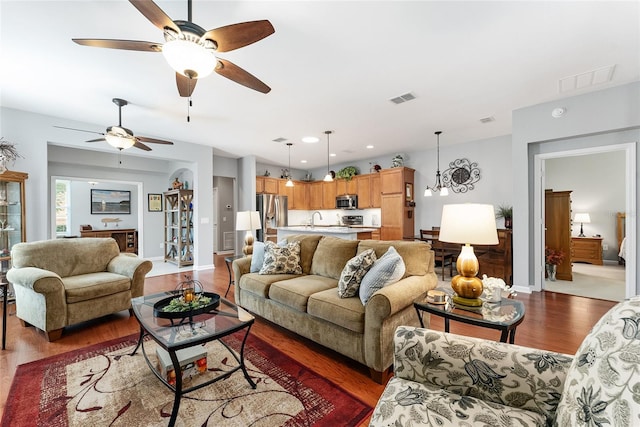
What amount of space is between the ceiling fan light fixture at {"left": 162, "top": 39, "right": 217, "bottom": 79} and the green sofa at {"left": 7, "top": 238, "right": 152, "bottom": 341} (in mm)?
2360

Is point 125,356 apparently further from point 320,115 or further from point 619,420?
point 320,115

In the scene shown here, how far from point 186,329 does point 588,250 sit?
8.05 metres

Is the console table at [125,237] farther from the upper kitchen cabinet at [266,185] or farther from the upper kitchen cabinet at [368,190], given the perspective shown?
the upper kitchen cabinet at [368,190]

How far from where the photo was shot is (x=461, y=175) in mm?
5777

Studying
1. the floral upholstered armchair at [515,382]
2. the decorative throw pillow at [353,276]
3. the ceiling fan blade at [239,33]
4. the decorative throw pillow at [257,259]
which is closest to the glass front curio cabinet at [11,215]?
the decorative throw pillow at [257,259]

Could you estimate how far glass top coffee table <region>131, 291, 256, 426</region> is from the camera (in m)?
1.56

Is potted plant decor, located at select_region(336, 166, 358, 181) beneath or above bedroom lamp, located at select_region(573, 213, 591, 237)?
above

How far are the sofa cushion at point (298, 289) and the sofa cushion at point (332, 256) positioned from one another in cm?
12

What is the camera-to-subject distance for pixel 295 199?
26.6 feet

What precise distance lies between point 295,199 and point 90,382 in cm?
643

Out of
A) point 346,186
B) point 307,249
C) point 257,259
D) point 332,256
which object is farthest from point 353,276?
point 346,186

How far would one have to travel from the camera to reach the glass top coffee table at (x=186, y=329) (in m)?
1.56

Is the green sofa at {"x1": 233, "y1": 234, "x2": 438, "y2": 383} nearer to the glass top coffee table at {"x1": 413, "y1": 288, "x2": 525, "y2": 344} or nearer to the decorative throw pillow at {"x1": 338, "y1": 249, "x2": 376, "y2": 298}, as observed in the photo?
the decorative throw pillow at {"x1": 338, "y1": 249, "x2": 376, "y2": 298}

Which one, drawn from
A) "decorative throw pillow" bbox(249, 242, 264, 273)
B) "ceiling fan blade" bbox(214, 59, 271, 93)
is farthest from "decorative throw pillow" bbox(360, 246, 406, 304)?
"ceiling fan blade" bbox(214, 59, 271, 93)
